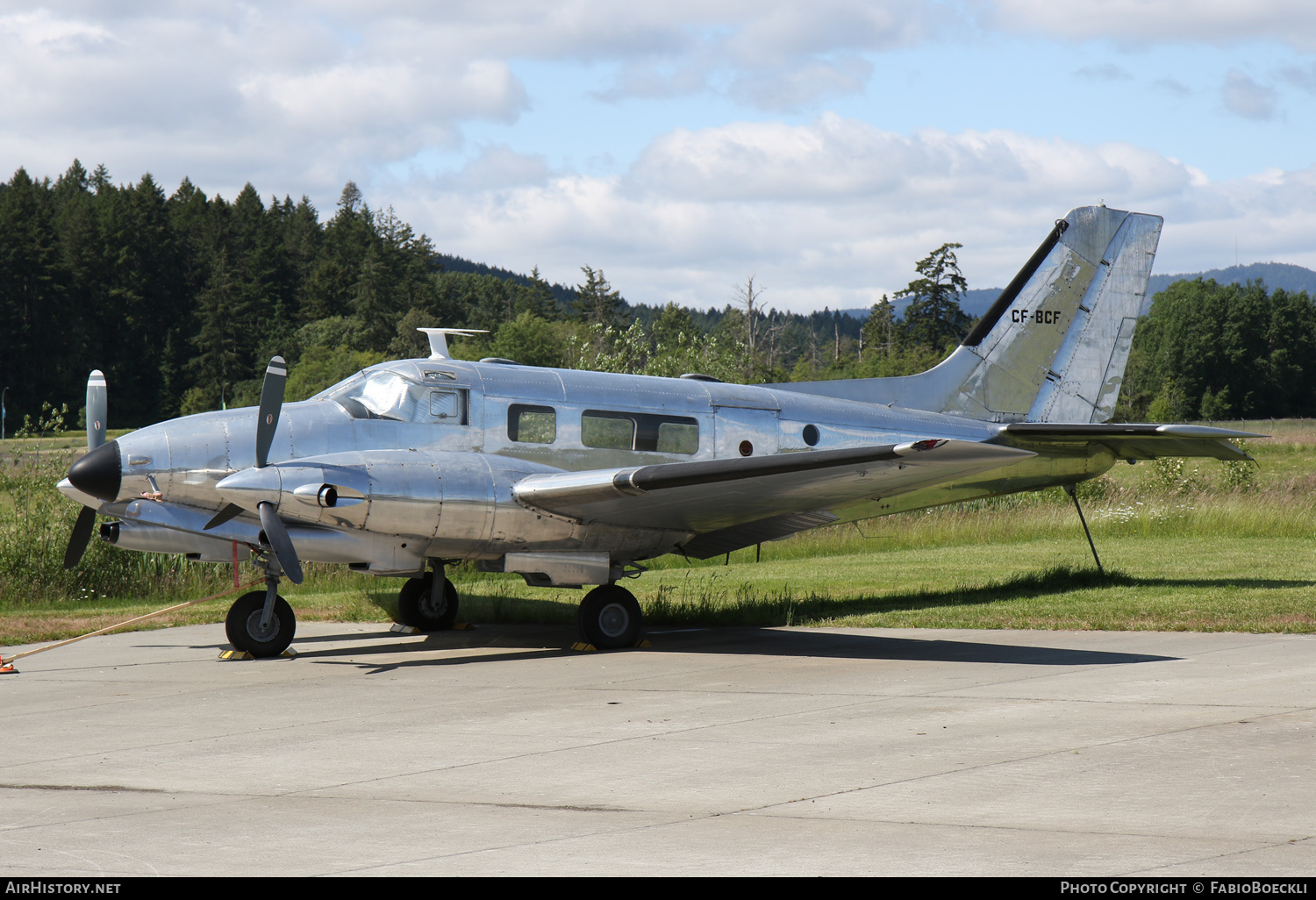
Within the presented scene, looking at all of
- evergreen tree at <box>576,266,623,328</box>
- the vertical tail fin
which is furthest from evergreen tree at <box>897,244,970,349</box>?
the vertical tail fin

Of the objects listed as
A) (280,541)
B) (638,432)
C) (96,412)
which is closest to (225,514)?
(280,541)

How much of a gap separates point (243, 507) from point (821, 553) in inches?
635

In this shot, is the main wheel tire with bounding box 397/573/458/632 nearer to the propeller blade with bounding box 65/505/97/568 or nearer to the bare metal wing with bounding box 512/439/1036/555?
the bare metal wing with bounding box 512/439/1036/555

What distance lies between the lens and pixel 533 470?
Result: 13.4 metres

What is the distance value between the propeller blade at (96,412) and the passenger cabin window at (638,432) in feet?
18.1

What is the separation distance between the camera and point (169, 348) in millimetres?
112625

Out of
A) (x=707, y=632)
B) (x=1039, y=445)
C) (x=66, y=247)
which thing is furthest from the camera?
(x=66, y=247)

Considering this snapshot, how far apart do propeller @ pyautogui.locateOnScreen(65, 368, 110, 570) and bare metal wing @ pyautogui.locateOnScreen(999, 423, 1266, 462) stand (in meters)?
11.5

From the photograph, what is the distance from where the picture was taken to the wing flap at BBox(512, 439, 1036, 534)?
38.5 feet

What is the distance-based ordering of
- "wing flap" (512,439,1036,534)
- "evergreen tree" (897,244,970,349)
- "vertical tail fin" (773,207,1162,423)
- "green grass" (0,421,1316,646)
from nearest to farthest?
"wing flap" (512,439,1036,534) < "green grass" (0,421,1316,646) < "vertical tail fin" (773,207,1162,423) < "evergreen tree" (897,244,970,349)

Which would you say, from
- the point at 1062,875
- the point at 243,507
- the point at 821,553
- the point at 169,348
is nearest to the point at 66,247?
the point at 169,348

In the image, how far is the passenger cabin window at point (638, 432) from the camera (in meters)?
14.0

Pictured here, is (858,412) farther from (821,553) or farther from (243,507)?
(821,553)

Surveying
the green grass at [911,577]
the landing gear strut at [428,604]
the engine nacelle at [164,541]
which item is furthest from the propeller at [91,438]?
the landing gear strut at [428,604]
